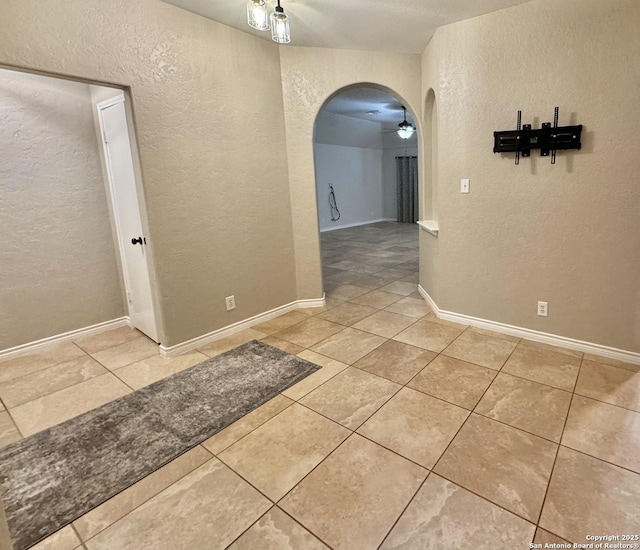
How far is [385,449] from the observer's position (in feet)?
5.94

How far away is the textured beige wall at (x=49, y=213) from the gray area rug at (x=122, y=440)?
1439 millimetres

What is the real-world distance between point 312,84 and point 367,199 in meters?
7.86

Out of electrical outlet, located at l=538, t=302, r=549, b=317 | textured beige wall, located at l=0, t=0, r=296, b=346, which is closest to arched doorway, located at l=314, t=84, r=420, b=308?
textured beige wall, located at l=0, t=0, r=296, b=346

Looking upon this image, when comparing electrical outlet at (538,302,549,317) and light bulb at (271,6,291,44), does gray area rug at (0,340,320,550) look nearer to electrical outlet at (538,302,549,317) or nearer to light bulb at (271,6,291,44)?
electrical outlet at (538,302,549,317)

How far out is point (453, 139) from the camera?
3.05m

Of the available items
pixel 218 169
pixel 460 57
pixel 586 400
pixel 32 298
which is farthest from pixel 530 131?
pixel 32 298

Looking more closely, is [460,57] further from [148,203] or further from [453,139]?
[148,203]

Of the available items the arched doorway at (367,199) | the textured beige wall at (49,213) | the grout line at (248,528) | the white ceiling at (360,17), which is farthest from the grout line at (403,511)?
the textured beige wall at (49,213)

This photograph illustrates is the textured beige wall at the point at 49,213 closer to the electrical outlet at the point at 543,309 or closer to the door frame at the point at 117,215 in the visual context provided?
the door frame at the point at 117,215

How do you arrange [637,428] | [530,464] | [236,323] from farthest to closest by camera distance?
[236,323] < [637,428] < [530,464]

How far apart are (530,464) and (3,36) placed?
11.3 feet

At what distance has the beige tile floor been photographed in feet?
4.61

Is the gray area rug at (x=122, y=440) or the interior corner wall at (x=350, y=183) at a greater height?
the interior corner wall at (x=350, y=183)

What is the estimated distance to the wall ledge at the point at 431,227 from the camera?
3397 mm
